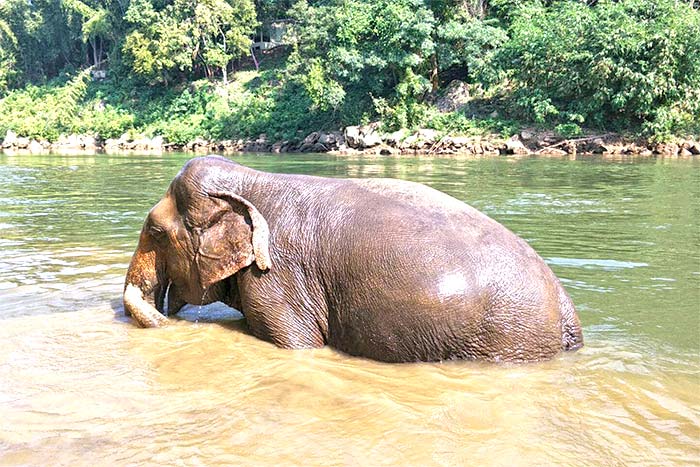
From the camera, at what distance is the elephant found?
4.39 metres

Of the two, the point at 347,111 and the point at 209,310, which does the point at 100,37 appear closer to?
the point at 347,111

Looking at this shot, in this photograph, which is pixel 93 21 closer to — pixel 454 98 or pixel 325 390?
pixel 454 98

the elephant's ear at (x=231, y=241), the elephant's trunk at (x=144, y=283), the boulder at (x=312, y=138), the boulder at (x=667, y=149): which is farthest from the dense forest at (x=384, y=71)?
the elephant's trunk at (x=144, y=283)

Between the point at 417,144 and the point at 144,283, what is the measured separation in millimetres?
31493

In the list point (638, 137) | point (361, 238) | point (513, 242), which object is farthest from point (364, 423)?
point (638, 137)

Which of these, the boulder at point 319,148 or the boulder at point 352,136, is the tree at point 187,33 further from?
the boulder at point 352,136

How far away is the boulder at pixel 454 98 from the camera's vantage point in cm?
3883

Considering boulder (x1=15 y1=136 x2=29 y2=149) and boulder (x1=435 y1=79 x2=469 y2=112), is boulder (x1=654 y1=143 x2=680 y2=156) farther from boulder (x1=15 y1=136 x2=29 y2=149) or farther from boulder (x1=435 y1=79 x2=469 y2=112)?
boulder (x1=15 y1=136 x2=29 y2=149)

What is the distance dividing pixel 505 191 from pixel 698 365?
1086 cm

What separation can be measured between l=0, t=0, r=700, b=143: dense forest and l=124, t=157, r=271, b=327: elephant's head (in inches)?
1162

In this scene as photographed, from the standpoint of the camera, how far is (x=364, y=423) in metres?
3.72

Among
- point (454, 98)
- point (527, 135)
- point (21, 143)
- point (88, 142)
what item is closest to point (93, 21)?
point (88, 142)

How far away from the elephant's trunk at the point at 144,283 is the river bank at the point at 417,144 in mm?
27531

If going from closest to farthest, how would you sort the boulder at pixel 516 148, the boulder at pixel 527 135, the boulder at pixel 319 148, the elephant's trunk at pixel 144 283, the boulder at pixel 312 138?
the elephant's trunk at pixel 144 283 < the boulder at pixel 516 148 < the boulder at pixel 527 135 < the boulder at pixel 319 148 < the boulder at pixel 312 138
